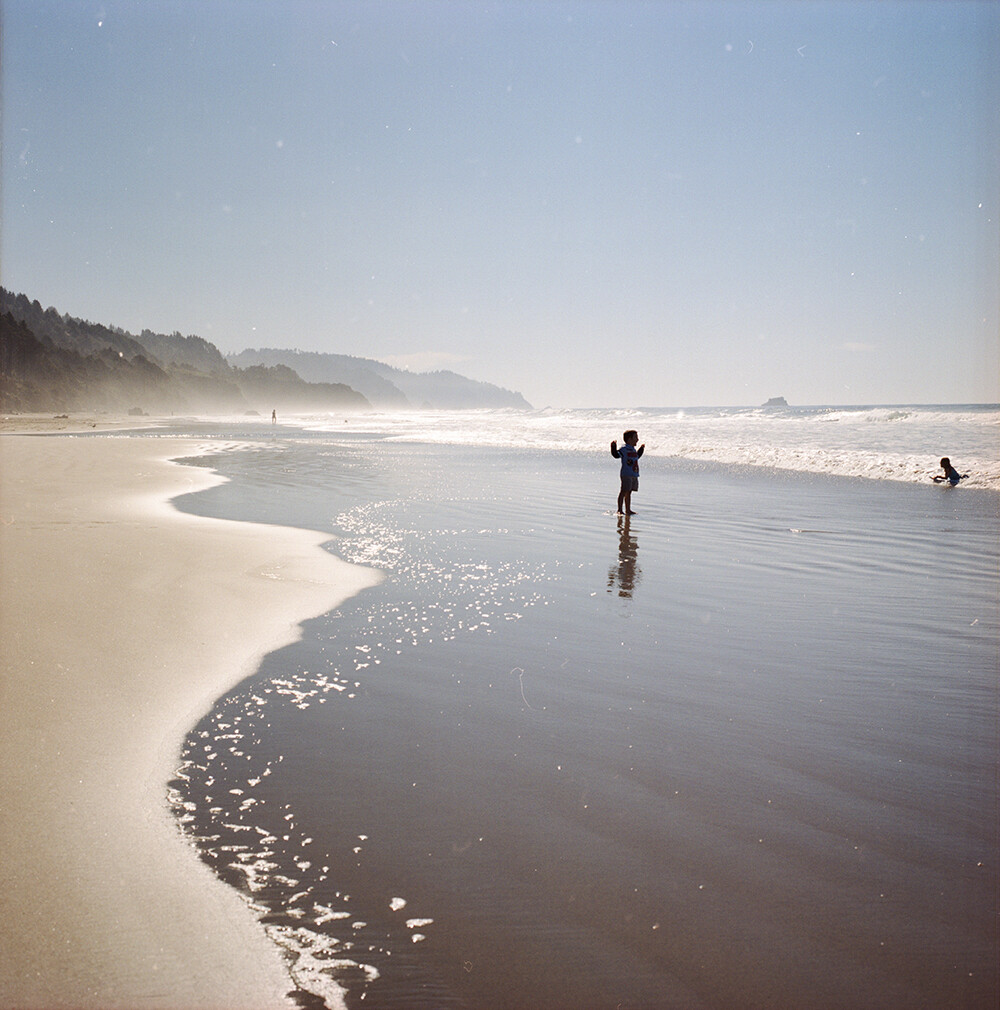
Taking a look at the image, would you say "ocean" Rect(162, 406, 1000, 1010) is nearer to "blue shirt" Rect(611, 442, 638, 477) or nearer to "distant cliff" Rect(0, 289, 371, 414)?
"blue shirt" Rect(611, 442, 638, 477)

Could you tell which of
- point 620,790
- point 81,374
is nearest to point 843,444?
point 620,790

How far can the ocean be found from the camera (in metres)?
2.43

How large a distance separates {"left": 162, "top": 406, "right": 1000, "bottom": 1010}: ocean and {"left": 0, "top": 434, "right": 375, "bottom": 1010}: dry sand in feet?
0.62

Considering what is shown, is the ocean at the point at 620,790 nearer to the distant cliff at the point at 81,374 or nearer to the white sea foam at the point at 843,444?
the white sea foam at the point at 843,444

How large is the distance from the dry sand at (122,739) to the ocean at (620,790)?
0.19 metres

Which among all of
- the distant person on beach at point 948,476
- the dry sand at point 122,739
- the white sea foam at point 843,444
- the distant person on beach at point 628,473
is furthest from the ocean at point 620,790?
the white sea foam at point 843,444

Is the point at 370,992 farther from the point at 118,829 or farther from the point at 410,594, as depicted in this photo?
the point at 410,594

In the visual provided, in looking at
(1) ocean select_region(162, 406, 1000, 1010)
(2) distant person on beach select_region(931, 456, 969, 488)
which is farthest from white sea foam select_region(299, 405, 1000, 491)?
(1) ocean select_region(162, 406, 1000, 1010)

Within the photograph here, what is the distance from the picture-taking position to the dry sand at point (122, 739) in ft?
7.72

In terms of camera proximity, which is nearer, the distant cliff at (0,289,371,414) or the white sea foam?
the white sea foam

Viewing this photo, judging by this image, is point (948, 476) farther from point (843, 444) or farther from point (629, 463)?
point (843, 444)

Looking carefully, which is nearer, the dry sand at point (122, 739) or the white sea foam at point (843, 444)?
the dry sand at point (122, 739)

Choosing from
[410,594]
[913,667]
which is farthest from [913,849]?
[410,594]

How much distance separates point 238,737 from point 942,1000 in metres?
3.50
